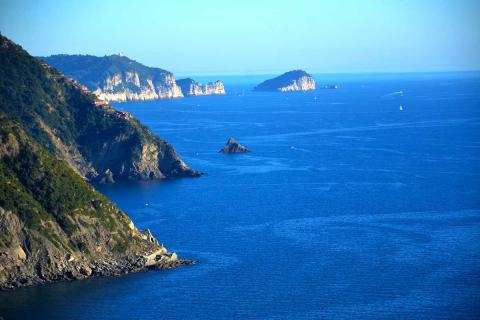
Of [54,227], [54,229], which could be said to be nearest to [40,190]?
[54,227]

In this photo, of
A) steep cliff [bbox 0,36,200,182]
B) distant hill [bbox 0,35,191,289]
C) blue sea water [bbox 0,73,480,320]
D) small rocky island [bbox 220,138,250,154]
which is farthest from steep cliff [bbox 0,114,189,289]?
small rocky island [bbox 220,138,250,154]

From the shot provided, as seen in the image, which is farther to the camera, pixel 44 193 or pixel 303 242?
pixel 303 242

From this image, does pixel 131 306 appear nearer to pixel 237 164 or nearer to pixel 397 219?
pixel 397 219

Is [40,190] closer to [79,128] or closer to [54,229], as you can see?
[54,229]

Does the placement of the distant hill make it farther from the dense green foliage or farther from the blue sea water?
the blue sea water

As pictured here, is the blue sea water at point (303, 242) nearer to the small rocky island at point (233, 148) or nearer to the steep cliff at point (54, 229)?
the steep cliff at point (54, 229)

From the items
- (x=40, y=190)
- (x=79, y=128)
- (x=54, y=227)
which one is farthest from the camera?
(x=79, y=128)

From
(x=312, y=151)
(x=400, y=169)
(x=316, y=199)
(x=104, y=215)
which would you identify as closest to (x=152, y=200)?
(x=316, y=199)
